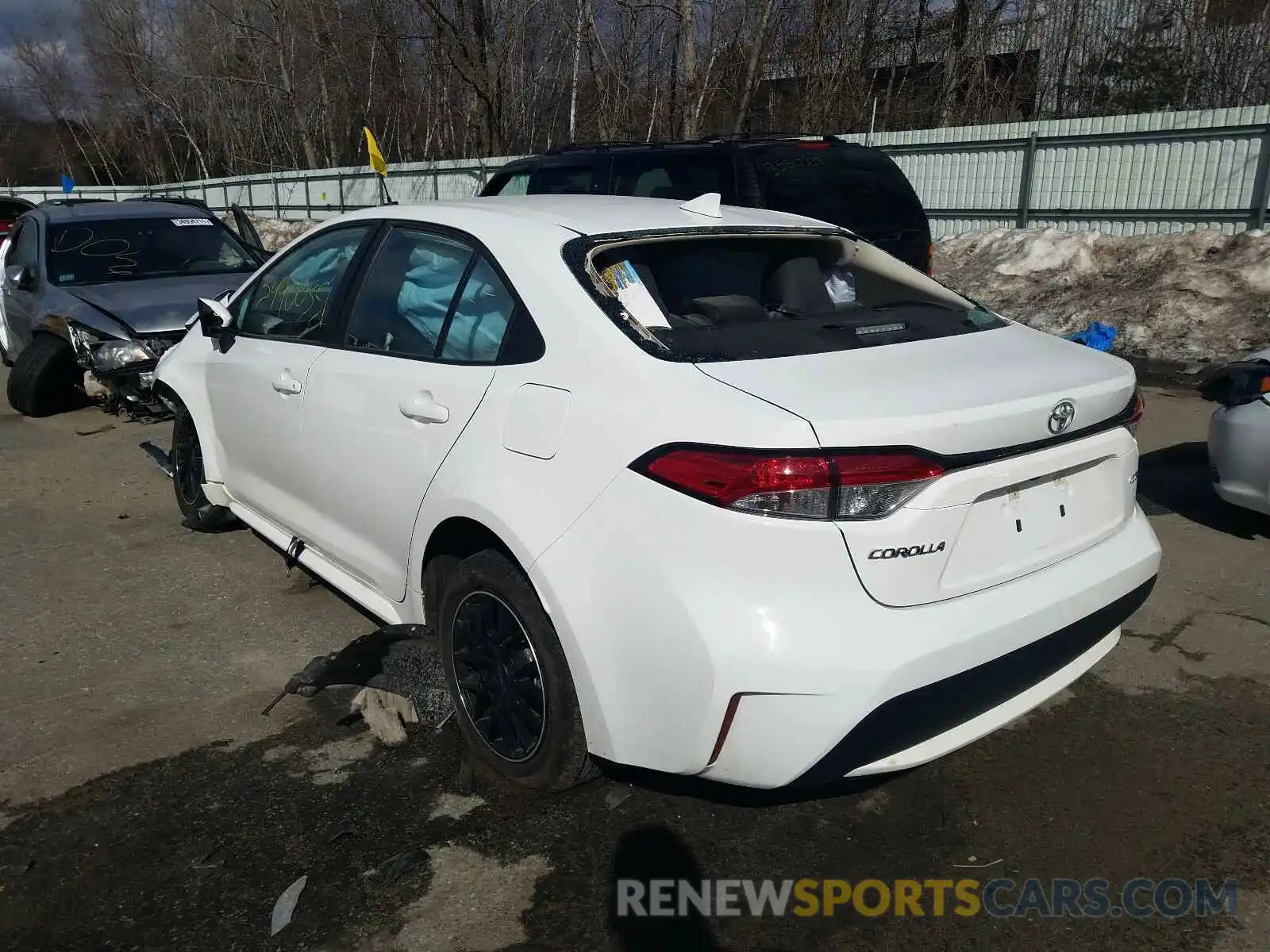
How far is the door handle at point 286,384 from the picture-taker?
383 centimetres

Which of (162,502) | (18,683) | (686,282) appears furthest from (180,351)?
(686,282)

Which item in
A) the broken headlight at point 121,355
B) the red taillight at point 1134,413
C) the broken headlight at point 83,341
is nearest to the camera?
the red taillight at point 1134,413

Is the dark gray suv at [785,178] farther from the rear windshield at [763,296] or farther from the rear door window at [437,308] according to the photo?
the rear door window at [437,308]

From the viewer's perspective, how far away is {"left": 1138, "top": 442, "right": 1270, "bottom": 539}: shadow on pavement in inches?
208

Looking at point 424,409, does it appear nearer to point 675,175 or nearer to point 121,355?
point 675,175

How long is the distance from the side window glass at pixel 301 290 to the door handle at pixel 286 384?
0.16 metres

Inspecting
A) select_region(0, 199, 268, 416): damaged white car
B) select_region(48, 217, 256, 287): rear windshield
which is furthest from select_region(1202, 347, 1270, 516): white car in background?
select_region(48, 217, 256, 287): rear windshield

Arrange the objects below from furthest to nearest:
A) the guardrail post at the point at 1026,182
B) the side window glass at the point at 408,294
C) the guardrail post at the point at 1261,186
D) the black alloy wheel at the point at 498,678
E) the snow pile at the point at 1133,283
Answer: the guardrail post at the point at 1026,182, the guardrail post at the point at 1261,186, the snow pile at the point at 1133,283, the side window glass at the point at 408,294, the black alloy wheel at the point at 498,678

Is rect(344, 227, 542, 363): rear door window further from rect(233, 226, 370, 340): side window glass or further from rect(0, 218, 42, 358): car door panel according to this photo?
rect(0, 218, 42, 358): car door panel

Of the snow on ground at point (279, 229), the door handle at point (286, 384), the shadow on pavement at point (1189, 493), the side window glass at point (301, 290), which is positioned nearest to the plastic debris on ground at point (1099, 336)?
the shadow on pavement at point (1189, 493)

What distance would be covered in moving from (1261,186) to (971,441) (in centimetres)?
1184

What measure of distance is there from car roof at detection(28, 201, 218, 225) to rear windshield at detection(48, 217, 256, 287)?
75 millimetres

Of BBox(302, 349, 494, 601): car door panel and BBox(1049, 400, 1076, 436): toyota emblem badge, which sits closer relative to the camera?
BBox(1049, 400, 1076, 436): toyota emblem badge

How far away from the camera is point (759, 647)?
7.43ft
